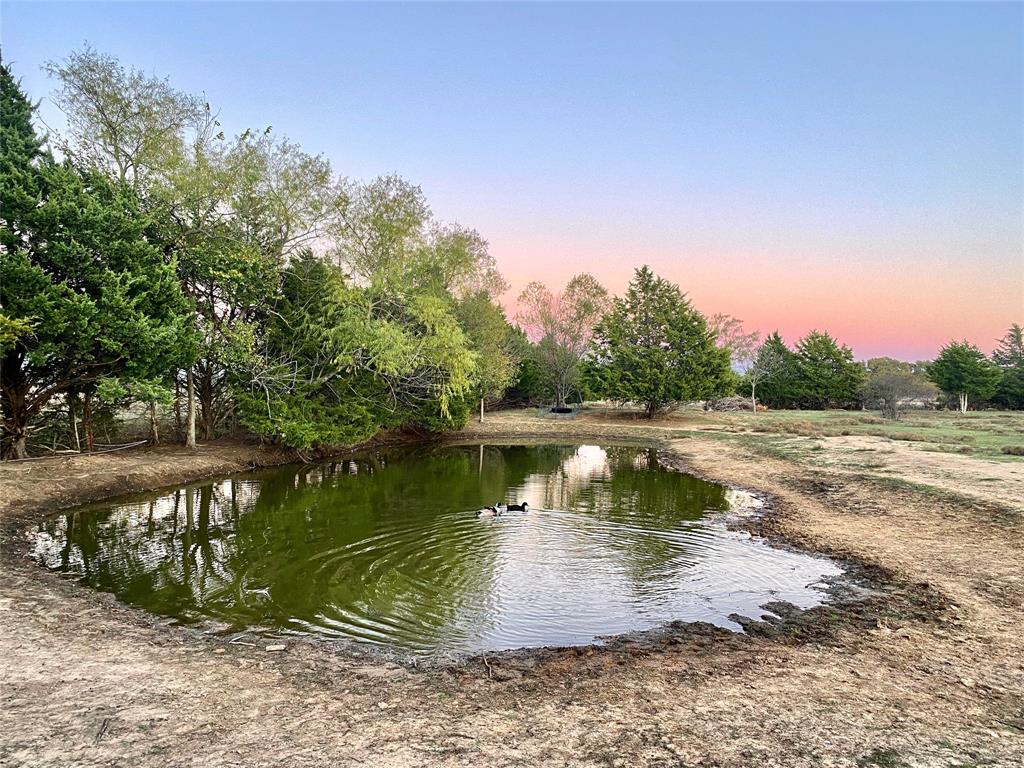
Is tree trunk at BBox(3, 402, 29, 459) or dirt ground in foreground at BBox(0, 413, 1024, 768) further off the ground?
tree trunk at BBox(3, 402, 29, 459)

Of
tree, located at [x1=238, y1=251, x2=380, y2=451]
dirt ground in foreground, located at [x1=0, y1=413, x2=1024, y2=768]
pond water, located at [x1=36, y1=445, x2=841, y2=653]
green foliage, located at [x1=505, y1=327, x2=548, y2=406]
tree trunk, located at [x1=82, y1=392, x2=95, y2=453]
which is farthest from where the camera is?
green foliage, located at [x1=505, y1=327, x2=548, y2=406]

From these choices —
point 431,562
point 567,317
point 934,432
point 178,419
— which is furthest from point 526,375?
point 431,562

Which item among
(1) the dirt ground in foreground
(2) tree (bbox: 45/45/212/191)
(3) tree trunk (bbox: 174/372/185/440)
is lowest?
(1) the dirt ground in foreground

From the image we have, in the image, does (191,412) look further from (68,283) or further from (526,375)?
(526,375)

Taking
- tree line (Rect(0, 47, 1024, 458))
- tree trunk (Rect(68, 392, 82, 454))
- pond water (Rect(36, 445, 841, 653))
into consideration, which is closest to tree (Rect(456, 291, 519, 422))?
tree line (Rect(0, 47, 1024, 458))

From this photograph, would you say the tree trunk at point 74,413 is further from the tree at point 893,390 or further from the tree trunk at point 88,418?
the tree at point 893,390

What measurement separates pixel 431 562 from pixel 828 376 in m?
56.4

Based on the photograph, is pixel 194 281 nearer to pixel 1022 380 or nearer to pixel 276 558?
pixel 276 558

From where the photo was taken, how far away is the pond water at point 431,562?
8273 mm

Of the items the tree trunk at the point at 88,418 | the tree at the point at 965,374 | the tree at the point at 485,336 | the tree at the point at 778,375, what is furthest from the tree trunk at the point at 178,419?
the tree at the point at 965,374

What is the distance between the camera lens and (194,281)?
21.8 m

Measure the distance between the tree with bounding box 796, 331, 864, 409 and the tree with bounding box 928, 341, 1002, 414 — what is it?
267 inches

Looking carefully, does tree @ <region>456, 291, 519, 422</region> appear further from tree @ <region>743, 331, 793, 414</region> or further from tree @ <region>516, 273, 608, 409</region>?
tree @ <region>743, 331, 793, 414</region>

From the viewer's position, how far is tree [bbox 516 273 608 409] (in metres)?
49.6
